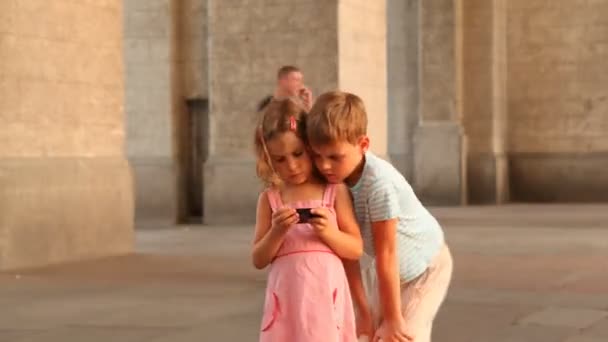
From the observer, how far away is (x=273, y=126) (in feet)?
13.4

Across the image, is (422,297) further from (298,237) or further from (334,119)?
(334,119)

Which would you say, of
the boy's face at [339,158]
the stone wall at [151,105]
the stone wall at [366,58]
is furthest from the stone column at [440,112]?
the boy's face at [339,158]

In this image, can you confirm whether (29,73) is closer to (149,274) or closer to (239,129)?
(149,274)

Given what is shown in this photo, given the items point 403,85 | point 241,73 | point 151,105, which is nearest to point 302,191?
point 241,73

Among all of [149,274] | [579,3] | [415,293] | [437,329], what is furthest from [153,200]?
[415,293]

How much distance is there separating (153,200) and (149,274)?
27.3 ft

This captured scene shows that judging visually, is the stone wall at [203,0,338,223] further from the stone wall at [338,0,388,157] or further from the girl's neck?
the girl's neck

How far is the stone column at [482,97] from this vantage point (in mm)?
23578

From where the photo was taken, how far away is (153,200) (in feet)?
62.5

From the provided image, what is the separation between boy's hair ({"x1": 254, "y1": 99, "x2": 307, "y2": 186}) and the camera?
13.4 feet

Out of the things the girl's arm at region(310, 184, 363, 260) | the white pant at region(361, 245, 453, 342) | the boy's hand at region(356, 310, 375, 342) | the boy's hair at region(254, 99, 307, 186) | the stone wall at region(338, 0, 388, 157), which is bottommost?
the boy's hand at region(356, 310, 375, 342)

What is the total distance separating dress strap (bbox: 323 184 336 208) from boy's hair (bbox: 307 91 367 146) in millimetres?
238

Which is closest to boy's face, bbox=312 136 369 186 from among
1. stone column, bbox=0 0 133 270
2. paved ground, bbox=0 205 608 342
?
paved ground, bbox=0 205 608 342

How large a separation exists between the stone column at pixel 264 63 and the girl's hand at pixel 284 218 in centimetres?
1158
